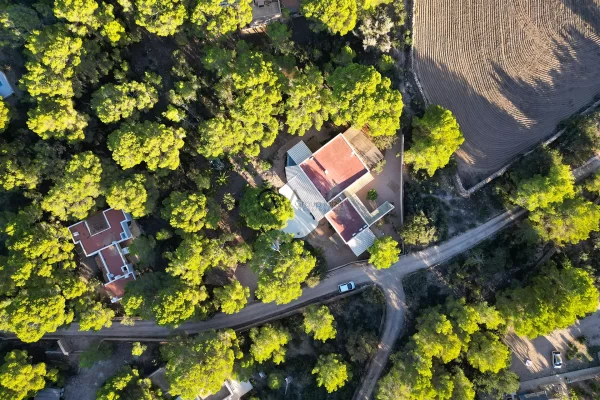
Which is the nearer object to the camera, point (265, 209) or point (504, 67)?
point (265, 209)

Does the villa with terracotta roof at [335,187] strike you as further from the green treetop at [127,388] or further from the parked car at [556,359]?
the parked car at [556,359]

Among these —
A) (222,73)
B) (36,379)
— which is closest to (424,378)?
(222,73)

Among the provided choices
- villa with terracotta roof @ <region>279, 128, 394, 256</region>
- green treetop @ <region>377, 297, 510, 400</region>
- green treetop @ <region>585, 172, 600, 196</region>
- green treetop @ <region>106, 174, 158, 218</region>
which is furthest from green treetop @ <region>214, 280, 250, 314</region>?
green treetop @ <region>585, 172, 600, 196</region>

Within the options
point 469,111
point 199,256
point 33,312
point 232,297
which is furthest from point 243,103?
point 33,312

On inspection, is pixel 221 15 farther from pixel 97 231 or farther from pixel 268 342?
pixel 268 342

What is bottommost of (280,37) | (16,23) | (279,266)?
(279,266)

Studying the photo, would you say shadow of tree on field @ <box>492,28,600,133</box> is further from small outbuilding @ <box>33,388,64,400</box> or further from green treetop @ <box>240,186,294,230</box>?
small outbuilding @ <box>33,388,64,400</box>

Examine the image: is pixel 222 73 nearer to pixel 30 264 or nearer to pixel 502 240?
pixel 30 264
